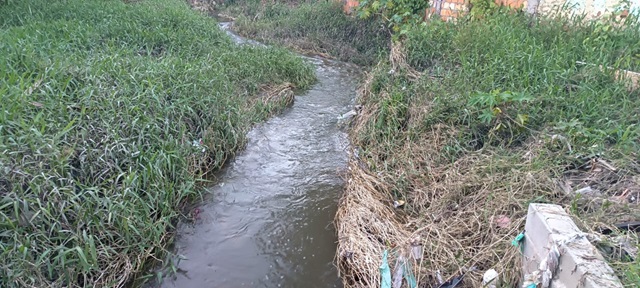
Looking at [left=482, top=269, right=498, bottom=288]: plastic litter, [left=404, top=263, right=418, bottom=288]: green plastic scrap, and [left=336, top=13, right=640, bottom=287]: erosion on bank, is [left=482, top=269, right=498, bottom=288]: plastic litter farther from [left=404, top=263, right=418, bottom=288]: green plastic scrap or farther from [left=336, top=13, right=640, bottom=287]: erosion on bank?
[left=404, top=263, right=418, bottom=288]: green plastic scrap

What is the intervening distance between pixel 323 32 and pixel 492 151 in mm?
7383

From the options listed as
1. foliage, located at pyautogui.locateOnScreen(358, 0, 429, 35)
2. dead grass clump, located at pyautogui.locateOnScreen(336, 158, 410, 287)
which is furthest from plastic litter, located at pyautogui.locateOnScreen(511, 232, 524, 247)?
foliage, located at pyautogui.locateOnScreen(358, 0, 429, 35)

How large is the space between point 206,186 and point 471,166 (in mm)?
2498

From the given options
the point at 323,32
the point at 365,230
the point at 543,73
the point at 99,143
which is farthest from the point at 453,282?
the point at 323,32

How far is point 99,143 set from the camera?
3.45 meters

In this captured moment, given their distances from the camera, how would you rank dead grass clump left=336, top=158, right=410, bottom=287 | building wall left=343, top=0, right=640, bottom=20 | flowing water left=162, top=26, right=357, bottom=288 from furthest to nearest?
building wall left=343, top=0, right=640, bottom=20
flowing water left=162, top=26, right=357, bottom=288
dead grass clump left=336, top=158, right=410, bottom=287

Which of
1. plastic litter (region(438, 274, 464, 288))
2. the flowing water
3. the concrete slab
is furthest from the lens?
the flowing water

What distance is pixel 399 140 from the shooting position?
14.8ft

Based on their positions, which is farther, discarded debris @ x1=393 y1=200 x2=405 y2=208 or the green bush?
discarded debris @ x1=393 y1=200 x2=405 y2=208

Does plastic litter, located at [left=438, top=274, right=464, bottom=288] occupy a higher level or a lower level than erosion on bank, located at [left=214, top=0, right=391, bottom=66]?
lower

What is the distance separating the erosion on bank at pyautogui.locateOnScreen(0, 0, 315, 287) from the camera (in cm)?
271

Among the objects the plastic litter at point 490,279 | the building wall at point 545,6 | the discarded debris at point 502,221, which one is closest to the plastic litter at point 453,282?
the plastic litter at point 490,279

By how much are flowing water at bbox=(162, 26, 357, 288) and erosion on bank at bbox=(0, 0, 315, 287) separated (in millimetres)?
247

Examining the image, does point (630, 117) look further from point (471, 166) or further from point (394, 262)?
point (394, 262)
